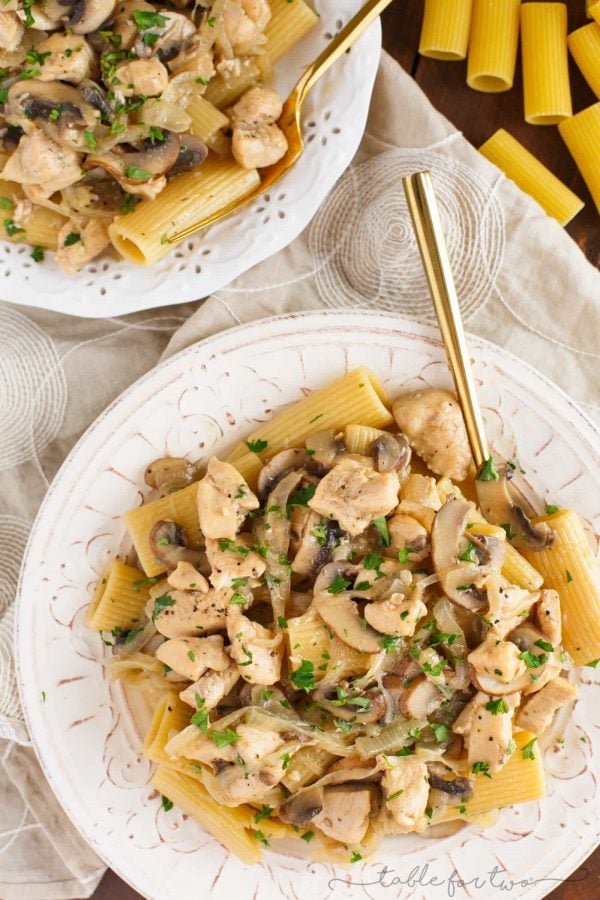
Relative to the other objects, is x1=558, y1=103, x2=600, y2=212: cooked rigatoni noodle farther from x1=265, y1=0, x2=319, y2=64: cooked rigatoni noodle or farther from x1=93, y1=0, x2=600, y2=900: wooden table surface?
x1=265, y1=0, x2=319, y2=64: cooked rigatoni noodle

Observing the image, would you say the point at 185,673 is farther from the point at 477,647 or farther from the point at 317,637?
the point at 477,647

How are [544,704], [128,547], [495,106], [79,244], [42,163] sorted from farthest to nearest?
[495,106], [128,547], [79,244], [544,704], [42,163]

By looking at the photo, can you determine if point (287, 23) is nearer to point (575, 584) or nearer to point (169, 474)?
point (169, 474)

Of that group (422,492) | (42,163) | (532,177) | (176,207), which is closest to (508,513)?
(422,492)

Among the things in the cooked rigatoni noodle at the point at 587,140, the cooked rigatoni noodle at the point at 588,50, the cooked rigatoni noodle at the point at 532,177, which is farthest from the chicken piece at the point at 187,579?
the cooked rigatoni noodle at the point at 588,50

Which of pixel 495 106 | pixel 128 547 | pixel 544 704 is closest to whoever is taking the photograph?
pixel 544 704

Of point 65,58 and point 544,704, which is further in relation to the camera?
point 544,704
